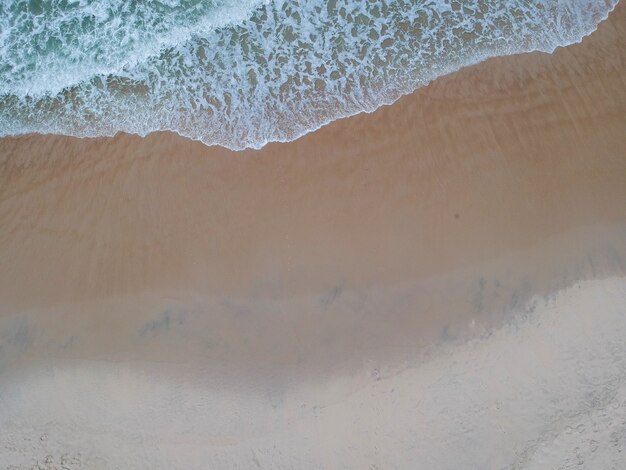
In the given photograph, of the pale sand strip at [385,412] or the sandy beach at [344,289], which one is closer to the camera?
the pale sand strip at [385,412]

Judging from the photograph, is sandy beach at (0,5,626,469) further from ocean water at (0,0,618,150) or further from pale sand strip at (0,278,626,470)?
ocean water at (0,0,618,150)

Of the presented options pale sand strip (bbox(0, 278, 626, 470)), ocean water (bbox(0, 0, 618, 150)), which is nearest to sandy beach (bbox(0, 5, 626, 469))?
pale sand strip (bbox(0, 278, 626, 470))

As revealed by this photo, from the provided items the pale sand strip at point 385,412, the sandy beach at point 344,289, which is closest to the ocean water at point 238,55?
the sandy beach at point 344,289

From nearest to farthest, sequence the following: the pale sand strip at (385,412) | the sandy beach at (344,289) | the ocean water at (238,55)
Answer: the pale sand strip at (385,412) < the sandy beach at (344,289) < the ocean water at (238,55)

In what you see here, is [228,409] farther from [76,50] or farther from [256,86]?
[76,50]

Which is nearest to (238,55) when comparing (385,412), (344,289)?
(344,289)

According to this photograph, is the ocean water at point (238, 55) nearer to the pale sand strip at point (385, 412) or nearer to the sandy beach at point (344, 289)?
the sandy beach at point (344, 289)

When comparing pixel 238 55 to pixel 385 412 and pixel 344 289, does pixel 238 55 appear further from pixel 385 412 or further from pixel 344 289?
pixel 385 412
